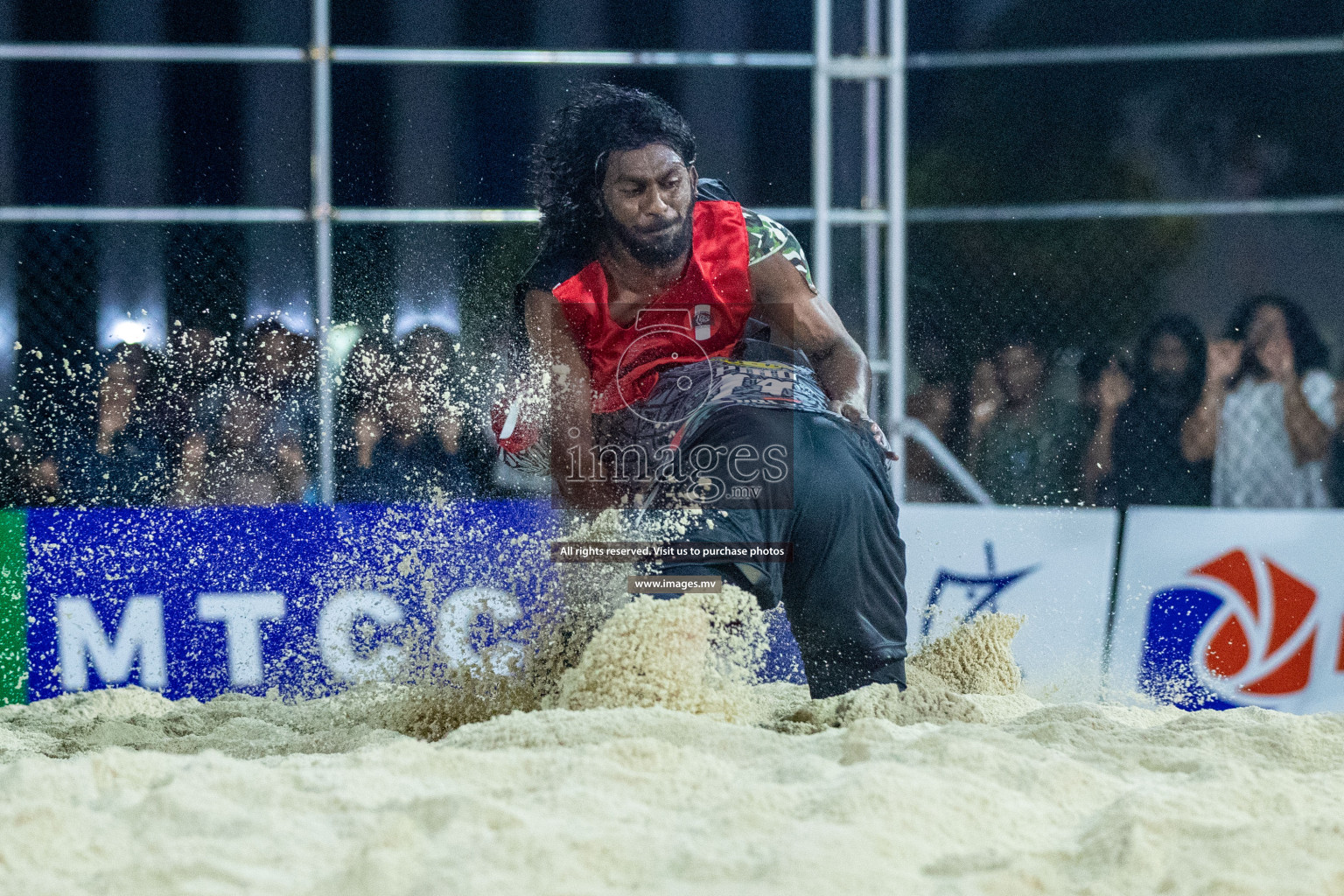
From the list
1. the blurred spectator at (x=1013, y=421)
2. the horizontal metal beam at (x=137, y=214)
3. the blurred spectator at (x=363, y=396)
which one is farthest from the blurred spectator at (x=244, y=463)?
the blurred spectator at (x=1013, y=421)

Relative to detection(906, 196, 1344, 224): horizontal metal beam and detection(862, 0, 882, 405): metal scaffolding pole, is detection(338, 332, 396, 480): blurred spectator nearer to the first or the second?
detection(862, 0, 882, 405): metal scaffolding pole

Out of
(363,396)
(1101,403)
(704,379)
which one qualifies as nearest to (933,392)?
(1101,403)

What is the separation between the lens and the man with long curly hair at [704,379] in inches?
121

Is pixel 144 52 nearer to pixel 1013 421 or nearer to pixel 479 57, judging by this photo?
pixel 479 57

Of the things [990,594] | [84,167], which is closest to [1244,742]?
[990,594]

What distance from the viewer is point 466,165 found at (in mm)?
3891

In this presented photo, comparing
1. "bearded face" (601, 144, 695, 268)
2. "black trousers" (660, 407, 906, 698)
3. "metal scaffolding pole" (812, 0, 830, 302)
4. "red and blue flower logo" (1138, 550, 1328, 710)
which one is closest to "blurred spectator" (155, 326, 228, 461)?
"bearded face" (601, 144, 695, 268)

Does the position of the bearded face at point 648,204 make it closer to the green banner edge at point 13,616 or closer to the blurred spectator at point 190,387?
the blurred spectator at point 190,387

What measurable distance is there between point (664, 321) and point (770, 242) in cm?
44

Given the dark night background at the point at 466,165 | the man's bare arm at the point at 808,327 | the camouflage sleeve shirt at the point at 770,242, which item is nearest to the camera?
the man's bare arm at the point at 808,327

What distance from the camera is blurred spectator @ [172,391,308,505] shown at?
11.9 ft

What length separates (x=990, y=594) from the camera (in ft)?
11.7

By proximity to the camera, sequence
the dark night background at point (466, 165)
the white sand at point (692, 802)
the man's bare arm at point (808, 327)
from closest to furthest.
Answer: the white sand at point (692, 802), the man's bare arm at point (808, 327), the dark night background at point (466, 165)

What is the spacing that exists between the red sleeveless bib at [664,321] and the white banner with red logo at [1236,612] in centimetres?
150
